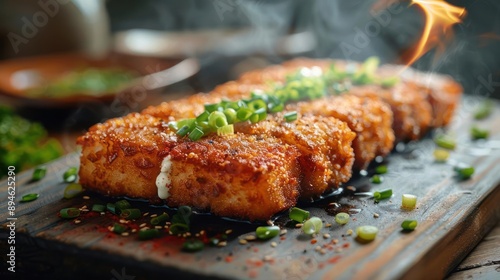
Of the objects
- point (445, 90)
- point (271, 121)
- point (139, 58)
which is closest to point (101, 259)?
point (271, 121)

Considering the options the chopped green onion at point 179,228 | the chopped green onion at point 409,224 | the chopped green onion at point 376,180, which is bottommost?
the chopped green onion at point 409,224

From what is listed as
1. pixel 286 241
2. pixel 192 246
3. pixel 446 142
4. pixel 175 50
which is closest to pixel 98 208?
pixel 192 246

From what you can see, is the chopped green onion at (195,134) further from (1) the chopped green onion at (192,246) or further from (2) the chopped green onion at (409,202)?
(2) the chopped green onion at (409,202)

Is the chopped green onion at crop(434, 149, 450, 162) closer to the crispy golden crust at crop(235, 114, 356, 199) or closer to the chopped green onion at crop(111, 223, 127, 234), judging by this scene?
the crispy golden crust at crop(235, 114, 356, 199)

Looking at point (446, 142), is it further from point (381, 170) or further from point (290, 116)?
point (290, 116)

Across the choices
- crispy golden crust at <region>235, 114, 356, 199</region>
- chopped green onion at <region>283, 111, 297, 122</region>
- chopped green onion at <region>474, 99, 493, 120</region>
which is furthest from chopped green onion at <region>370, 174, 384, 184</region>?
chopped green onion at <region>474, 99, 493, 120</region>

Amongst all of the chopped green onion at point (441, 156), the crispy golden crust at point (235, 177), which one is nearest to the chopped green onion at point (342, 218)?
the crispy golden crust at point (235, 177)
